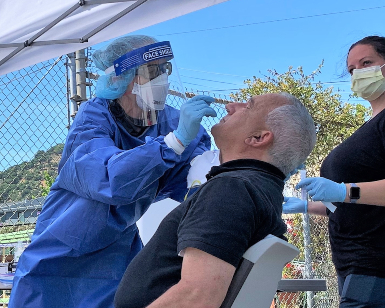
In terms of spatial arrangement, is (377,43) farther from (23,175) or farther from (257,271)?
(23,175)

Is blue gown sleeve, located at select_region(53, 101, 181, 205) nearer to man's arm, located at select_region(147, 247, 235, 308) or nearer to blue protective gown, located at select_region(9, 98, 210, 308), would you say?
blue protective gown, located at select_region(9, 98, 210, 308)

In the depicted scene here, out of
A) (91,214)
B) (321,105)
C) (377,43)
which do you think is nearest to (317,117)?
(321,105)

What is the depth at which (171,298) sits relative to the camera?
0.98 metres

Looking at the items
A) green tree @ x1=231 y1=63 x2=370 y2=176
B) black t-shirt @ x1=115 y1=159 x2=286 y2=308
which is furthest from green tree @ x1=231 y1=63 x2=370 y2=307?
black t-shirt @ x1=115 y1=159 x2=286 y2=308

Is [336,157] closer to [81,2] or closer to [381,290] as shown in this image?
[381,290]

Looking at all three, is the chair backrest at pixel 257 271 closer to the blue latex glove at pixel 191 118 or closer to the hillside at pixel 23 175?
the blue latex glove at pixel 191 118

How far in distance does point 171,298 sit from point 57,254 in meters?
0.77

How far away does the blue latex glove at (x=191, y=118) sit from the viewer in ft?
4.88

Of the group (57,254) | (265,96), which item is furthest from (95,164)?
(265,96)

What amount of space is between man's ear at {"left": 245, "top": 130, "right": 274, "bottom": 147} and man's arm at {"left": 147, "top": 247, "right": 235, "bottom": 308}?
16.3 inches

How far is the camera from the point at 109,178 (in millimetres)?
1453

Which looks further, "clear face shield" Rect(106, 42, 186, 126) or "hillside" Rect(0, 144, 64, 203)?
"hillside" Rect(0, 144, 64, 203)

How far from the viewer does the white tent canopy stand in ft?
7.07

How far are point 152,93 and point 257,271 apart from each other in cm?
91
